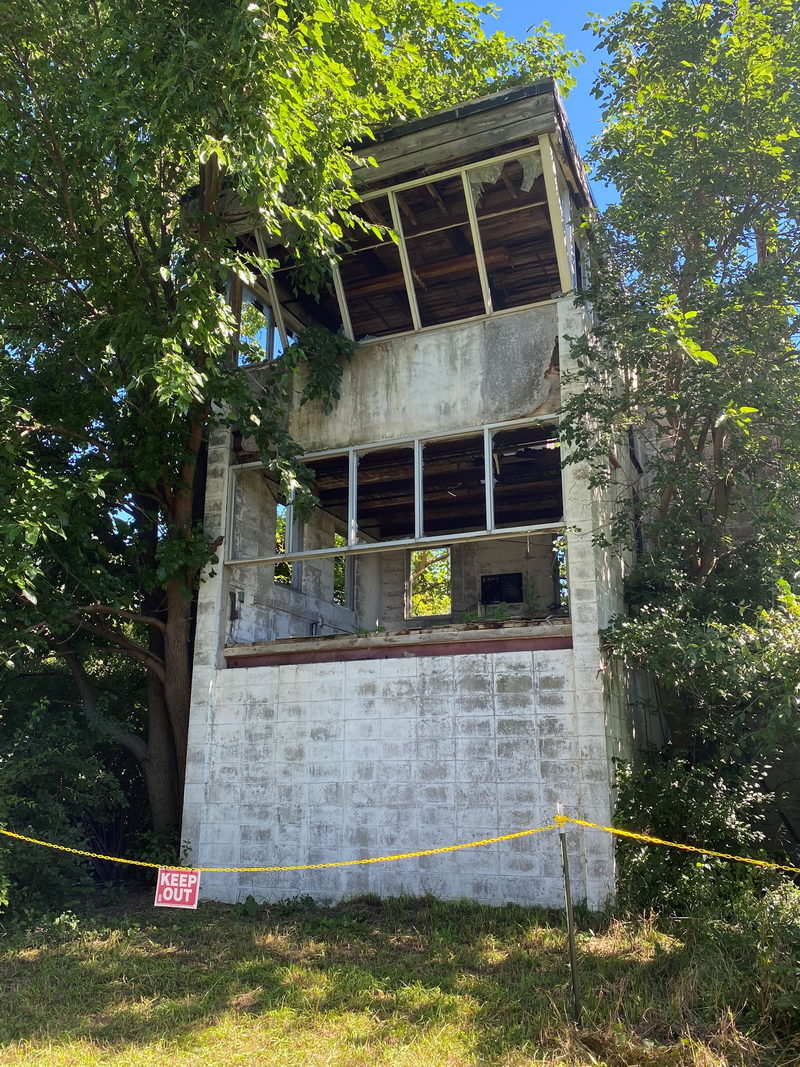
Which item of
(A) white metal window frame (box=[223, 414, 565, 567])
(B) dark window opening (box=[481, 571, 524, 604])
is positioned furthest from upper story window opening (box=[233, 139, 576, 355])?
(B) dark window opening (box=[481, 571, 524, 604])

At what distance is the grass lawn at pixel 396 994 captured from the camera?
5.30 meters

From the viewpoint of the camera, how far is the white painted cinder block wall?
870 centimetres

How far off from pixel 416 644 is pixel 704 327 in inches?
193

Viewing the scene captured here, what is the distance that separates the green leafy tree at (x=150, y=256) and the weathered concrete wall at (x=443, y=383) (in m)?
0.47

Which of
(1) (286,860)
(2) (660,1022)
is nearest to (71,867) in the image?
(1) (286,860)

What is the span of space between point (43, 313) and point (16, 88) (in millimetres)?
2801

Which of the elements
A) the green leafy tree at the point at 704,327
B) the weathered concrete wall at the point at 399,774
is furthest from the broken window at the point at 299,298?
the weathered concrete wall at the point at 399,774

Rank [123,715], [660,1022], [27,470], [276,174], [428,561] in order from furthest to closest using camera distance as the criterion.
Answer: [428,561], [123,715], [27,470], [276,174], [660,1022]

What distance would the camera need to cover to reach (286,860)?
977 centimetres

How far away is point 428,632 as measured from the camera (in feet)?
31.7

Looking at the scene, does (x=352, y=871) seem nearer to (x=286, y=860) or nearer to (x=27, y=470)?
(x=286, y=860)

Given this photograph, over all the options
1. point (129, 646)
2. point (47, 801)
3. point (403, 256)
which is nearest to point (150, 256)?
point (403, 256)

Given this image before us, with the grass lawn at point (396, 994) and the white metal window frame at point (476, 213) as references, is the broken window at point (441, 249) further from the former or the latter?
the grass lawn at point (396, 994)

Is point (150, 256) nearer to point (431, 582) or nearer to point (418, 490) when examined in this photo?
point (418, 490)
